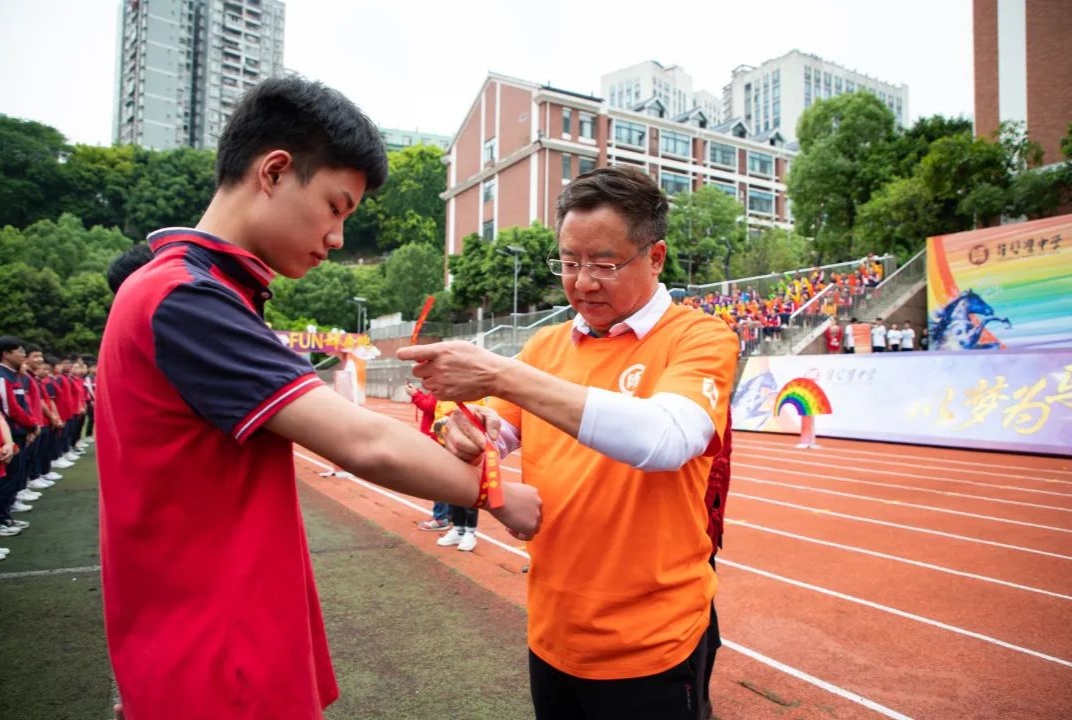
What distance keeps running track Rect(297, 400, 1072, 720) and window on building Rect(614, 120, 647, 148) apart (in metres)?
43.6

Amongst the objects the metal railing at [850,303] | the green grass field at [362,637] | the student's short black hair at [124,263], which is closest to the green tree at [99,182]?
the metal railing at [850,303]

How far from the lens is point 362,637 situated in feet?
14.0

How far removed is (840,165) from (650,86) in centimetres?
7426

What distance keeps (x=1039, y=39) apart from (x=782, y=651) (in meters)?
29.3

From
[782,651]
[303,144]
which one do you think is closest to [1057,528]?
[782,651]

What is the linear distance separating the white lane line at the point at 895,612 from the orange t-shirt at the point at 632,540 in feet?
12.5

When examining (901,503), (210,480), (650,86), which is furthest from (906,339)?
(650,86)

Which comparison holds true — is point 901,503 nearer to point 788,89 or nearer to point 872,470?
point 872,470

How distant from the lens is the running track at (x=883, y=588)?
11.9 ft

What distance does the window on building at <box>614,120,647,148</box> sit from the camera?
49844 mm

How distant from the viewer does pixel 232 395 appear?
1.01 m

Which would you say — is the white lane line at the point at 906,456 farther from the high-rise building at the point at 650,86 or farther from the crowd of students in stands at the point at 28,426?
the high-rise building at the point at 650,86

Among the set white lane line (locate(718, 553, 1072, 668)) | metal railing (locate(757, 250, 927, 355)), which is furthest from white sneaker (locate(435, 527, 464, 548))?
metal railing (locate(757, 250, 927, 355))

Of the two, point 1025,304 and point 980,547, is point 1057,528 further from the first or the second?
point 1025,304
